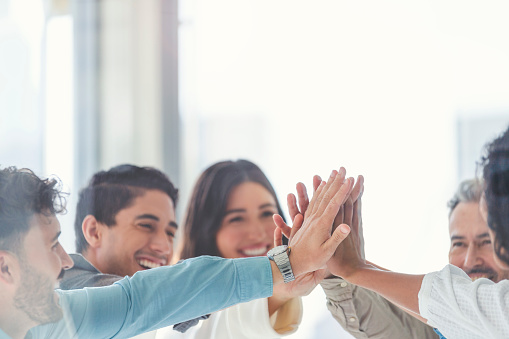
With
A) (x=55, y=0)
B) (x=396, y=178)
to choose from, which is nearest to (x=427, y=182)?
(x=396, y=178)

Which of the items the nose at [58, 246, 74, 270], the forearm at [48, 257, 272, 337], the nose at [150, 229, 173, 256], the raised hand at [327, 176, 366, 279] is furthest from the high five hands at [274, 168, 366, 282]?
the nose at [58, 246, 74, 270]

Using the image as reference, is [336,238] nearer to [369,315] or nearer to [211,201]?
[369,315]

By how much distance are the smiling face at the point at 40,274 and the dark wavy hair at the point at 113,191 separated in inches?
8.4

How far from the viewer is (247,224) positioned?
142 cm

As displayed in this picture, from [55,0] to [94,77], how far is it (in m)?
0.35

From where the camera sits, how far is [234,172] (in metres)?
1.47

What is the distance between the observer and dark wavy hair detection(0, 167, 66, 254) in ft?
2.94

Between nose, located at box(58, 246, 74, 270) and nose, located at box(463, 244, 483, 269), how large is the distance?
760mm

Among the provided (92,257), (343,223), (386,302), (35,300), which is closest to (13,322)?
(35,300)

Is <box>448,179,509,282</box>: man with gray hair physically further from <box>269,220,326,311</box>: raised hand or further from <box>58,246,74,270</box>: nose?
<box>58,246,74,270</box>: nose

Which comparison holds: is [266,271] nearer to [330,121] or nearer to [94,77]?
[330,121]

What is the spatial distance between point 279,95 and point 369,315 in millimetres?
670

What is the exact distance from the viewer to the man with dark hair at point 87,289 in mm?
887

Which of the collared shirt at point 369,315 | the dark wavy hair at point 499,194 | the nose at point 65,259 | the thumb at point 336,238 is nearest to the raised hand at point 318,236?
the thumb at point 336,238
